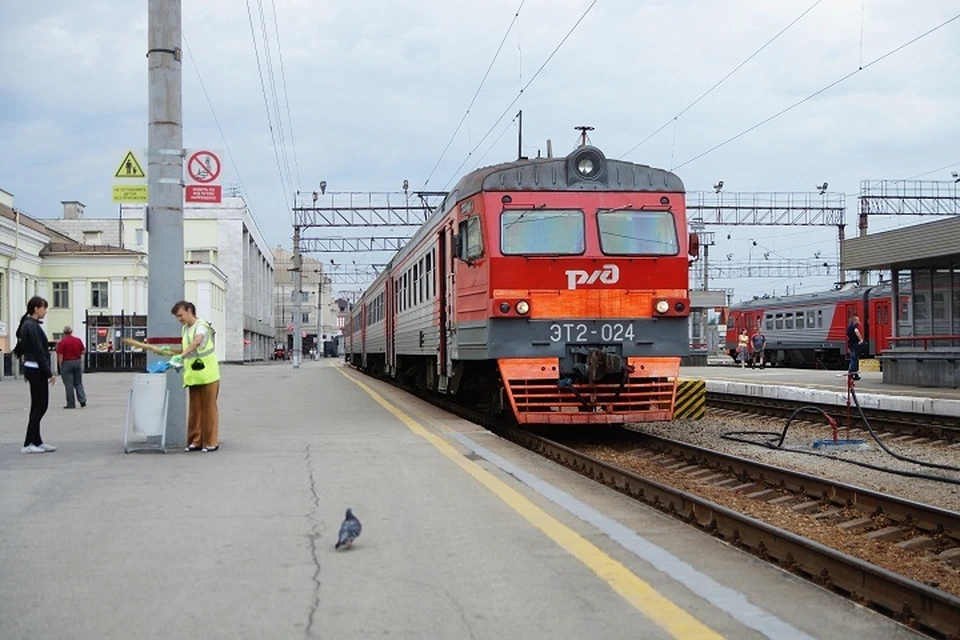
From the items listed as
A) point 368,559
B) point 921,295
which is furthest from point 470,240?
point 921,295

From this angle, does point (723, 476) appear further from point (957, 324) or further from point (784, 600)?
point (957, 324)

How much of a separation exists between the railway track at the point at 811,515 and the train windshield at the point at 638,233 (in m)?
2.32

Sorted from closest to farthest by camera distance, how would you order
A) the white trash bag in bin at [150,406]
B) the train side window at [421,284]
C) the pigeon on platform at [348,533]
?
1. the pigeon on platform at [348,533]
2. the white trash bag in bin at [150,406]
3. the train side window at [421,284]

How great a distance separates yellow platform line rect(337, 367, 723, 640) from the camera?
4266 mm

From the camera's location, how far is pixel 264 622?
14.1 feet

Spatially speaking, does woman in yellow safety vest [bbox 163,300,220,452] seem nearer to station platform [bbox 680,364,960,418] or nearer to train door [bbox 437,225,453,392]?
train door [bbox 437,225,453,392]

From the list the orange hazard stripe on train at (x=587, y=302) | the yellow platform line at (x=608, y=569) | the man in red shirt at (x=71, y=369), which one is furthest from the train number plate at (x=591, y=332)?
the man in red shirt at (x=71, y=369)

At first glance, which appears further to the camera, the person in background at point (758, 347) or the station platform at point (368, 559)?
the person in background at point (758, 347)

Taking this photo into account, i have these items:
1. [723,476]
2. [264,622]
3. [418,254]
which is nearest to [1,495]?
[264,622]

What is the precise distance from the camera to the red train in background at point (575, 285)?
1143 cm

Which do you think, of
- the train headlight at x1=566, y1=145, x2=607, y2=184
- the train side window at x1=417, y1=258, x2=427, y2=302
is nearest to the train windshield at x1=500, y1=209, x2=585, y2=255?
the train headlight at x1=566, y1=145, x2=607, y2=184

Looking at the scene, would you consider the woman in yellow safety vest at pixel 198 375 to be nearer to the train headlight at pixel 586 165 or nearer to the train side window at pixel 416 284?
the train headlight at pixel 586 165

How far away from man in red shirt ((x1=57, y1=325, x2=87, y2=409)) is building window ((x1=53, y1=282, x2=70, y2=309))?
33.7 m

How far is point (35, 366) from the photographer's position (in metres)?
10.1
